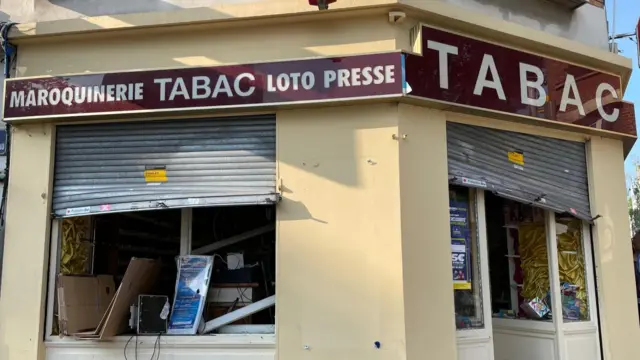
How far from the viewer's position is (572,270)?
590 cm

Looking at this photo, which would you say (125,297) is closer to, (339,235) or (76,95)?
(76,95)

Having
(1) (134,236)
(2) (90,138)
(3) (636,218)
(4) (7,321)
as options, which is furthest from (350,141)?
(3) (636,218)

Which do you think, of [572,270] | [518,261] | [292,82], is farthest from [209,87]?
[572,270]

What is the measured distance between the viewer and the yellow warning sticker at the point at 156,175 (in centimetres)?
514

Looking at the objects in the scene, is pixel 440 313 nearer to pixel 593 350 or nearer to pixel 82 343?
pixel 593 350

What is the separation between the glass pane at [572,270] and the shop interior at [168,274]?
3065 millimetres

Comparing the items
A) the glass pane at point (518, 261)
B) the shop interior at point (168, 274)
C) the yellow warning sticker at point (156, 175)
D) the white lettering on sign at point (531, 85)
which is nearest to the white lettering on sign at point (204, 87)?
the yellow warning sticker at point (156, 175)

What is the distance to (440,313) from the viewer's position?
4.74 m

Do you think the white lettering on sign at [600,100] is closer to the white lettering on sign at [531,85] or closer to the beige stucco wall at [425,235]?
the white lettering on sign at [531,85]

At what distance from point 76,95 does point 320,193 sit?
2493mm

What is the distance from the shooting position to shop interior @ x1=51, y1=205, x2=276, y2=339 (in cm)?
510

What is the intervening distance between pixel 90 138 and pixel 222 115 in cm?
135

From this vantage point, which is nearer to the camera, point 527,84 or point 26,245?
point 26,245

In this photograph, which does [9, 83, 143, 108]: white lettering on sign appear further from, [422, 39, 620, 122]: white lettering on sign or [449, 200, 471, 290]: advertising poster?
[449, 200, 471, 290]: advertising poster
